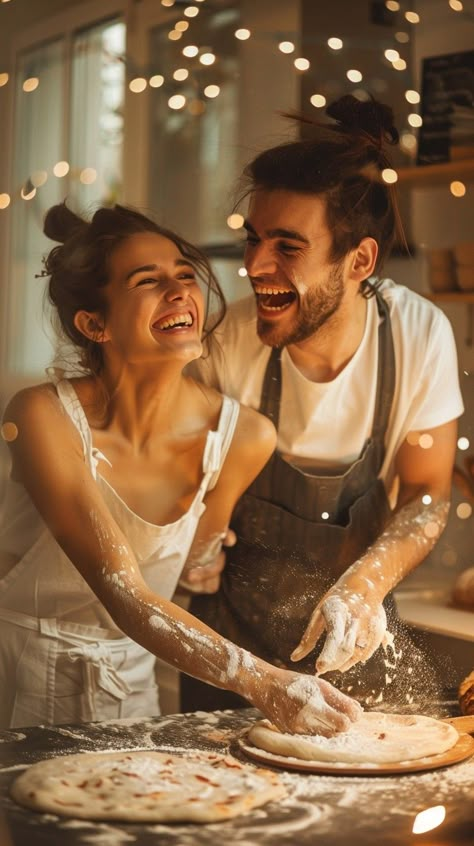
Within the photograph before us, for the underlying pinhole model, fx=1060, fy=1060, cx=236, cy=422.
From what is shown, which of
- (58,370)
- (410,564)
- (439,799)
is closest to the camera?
(439,799)

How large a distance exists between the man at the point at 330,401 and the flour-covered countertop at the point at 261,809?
0.49ft

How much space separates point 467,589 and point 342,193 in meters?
0.66

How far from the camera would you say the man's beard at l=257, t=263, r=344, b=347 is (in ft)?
5.11

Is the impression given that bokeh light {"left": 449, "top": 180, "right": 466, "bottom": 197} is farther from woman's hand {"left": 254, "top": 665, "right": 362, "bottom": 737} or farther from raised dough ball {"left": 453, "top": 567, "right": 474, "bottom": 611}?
woman's hand {"left": 254, "top": 665, "right": 362, "bottom": 737}

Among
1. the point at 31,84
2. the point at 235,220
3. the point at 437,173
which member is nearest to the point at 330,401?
the point at 235,220

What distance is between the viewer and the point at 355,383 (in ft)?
5.29

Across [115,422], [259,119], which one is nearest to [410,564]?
[115,422]

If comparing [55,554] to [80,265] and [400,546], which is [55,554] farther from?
[400,546]

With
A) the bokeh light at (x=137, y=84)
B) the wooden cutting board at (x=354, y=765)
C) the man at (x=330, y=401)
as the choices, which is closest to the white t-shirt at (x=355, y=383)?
the man at (x=330, y=401)

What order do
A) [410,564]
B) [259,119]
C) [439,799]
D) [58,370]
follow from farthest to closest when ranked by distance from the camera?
[410,564] → [259,119] → [58,370] → [439,799]

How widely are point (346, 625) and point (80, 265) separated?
630 mm

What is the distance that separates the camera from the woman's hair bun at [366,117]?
1.57 metres

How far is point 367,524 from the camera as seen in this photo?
163 cm

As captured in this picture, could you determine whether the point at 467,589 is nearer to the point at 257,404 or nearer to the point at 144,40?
the point at 257,404
